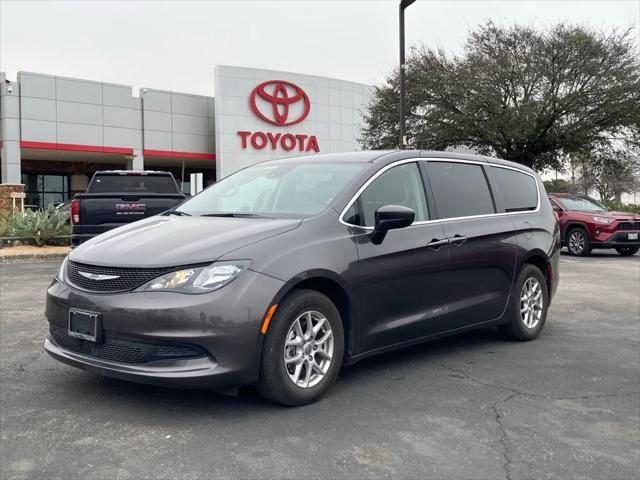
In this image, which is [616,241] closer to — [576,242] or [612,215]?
[612,215]

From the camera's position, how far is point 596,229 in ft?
51.9

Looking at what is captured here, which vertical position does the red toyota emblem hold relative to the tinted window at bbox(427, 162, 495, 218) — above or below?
above

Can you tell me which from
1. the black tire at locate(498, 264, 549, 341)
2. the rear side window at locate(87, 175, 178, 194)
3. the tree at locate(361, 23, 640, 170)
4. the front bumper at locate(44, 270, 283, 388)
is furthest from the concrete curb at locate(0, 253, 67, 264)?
the tree at locate(361, 23, 640, 170)

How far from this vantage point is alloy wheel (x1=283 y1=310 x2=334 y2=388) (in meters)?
4.04

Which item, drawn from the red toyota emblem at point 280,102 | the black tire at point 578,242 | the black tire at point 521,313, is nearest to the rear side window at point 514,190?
the black tire at point 521,313

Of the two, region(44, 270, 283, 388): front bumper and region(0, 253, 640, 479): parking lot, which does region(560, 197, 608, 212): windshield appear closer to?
region(0, 253, 640, 479): parking lot

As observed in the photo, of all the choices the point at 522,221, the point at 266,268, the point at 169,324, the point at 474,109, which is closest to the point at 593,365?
the point at 522,221

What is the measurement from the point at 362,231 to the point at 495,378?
4.97 ft

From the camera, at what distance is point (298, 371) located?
4.05 metres

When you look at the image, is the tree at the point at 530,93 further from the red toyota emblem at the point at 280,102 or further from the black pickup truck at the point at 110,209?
the black pickup truck at the point at 110,209

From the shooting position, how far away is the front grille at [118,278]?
12.5 ft

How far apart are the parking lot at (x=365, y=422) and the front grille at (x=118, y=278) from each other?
0.75m

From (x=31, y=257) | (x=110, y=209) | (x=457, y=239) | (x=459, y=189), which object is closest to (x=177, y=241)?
(x=457, y=239)

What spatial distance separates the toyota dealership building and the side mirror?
29361 mm
